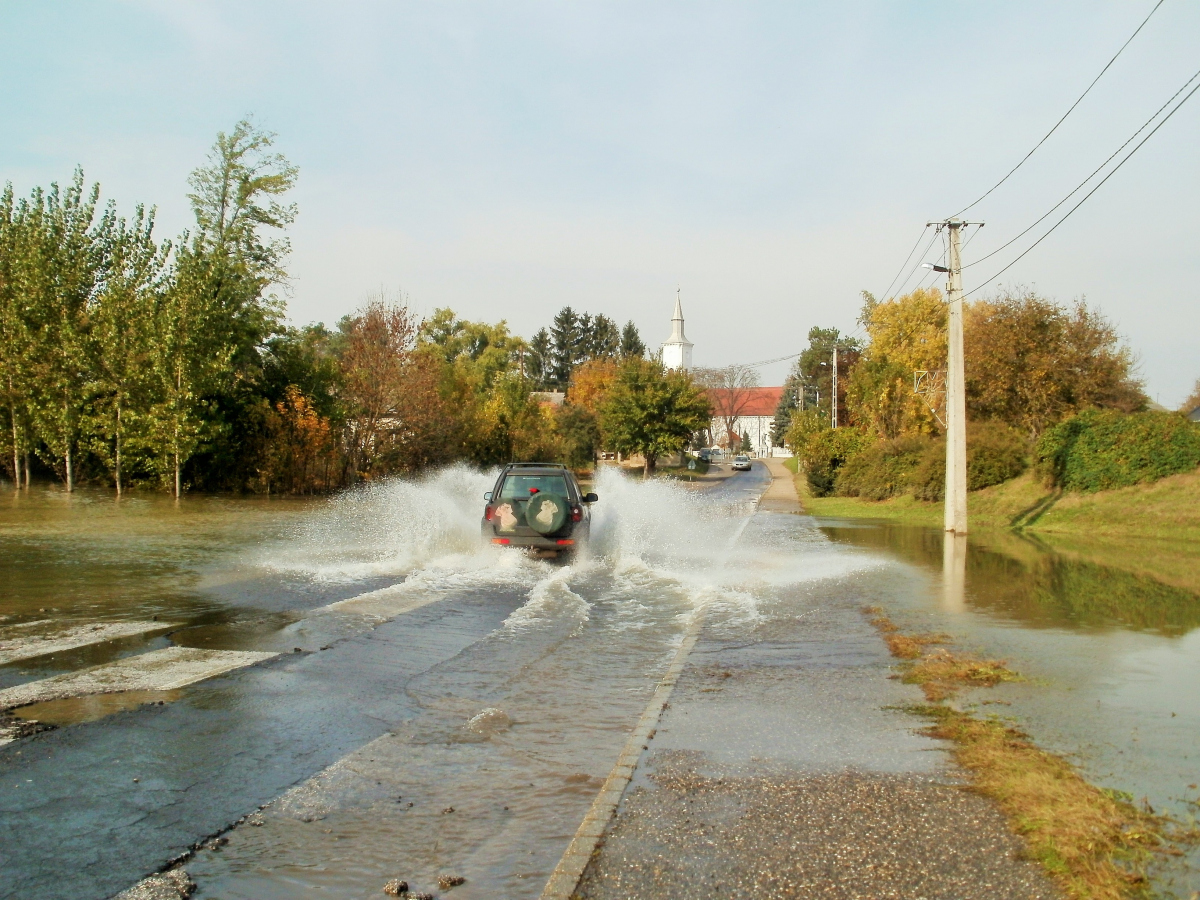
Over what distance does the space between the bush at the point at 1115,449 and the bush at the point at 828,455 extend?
13.8m

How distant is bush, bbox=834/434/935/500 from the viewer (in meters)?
35.2

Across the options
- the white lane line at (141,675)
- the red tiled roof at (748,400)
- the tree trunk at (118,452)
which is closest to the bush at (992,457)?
the white lane line at (141,675)

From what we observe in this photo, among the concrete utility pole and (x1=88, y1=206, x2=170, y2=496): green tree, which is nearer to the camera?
the concrete utility pole

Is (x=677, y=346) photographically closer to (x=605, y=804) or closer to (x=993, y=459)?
(x=993, y=459)

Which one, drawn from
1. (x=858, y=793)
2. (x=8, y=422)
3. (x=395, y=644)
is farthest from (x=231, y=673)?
(x=8, y=422)

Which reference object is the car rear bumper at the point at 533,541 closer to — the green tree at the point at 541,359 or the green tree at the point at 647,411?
the green tree at the point at 647,411

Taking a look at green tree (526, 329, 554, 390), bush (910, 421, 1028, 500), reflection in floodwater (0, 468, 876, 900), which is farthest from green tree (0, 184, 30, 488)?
green tree (526, 329, 554, 390)

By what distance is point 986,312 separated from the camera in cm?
3747

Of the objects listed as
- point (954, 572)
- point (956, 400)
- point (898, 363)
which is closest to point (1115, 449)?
point (956, 400)

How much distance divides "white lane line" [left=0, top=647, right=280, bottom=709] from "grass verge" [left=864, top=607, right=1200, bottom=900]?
564 cm

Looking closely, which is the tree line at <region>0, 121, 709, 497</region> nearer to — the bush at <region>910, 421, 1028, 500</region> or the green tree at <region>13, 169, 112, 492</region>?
the green tree at <region>13, 169, 112, 492</region>

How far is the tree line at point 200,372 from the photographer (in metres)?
29.9

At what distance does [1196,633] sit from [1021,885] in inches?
314

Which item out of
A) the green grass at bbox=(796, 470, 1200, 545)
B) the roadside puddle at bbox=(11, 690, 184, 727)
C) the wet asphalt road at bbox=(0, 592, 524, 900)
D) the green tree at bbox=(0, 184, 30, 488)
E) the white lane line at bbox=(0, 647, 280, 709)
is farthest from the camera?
the green tree at bbox=(0, 184, 30, 488)
